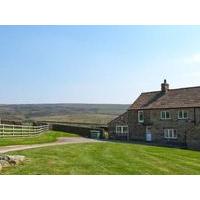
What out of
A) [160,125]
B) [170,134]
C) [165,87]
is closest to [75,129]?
[165,87]

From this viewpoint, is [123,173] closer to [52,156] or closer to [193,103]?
[52,156]

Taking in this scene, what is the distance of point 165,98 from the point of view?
5503cm

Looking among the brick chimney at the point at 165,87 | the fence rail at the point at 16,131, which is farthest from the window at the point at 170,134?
the fence rail at the point at 16,131

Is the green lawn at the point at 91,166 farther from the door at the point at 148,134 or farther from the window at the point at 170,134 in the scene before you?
the door at the point at 148,134

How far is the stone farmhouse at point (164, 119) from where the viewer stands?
4850cm

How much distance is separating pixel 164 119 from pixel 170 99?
2.93 metres

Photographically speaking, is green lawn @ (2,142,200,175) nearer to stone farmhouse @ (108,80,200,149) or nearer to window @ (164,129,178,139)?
stone farmhouse @ (108,80,200,149)

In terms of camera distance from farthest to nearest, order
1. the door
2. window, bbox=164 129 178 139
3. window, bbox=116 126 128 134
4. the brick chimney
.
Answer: window, bbox=116 126 128 134, the brick chimney, the door, window, bbox=164 129 178 139

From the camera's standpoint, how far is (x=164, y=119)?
172ft

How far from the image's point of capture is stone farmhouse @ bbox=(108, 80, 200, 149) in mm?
48500

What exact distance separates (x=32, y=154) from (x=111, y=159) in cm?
435

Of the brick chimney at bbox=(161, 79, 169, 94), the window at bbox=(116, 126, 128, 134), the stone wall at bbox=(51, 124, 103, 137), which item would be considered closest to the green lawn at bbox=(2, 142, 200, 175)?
the brick chimney at bbox=(161, 79, 169, 94)
